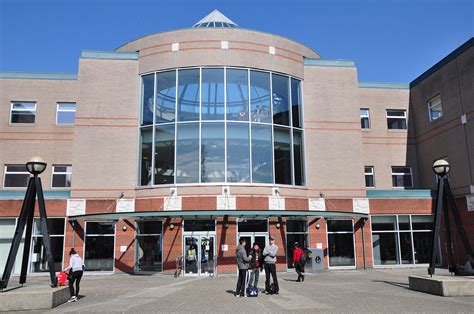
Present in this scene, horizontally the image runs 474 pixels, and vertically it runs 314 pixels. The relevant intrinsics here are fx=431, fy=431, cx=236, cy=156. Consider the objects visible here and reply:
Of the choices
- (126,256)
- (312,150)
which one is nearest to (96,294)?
(126,256)

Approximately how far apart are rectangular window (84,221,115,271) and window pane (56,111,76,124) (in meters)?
6.54

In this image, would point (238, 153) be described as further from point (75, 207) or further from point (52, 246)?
point (52, 246)

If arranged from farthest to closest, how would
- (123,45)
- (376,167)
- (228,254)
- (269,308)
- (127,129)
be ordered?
(376,167)
(123,45)
(127,129)
(228,254)
(269,308)

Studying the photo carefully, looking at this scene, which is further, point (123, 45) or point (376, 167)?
point (376, 167)

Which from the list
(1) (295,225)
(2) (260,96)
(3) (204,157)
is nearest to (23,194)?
(3) (204,157)

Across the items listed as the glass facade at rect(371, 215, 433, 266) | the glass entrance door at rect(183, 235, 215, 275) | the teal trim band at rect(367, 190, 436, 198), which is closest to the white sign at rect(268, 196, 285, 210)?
the glass entrance door at rect(183, 235, 215, 275)

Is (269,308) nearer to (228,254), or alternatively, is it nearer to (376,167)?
(228,254)

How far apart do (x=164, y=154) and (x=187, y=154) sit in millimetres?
1278

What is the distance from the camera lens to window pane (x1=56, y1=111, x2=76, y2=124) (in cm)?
2491

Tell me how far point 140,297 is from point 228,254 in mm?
8389

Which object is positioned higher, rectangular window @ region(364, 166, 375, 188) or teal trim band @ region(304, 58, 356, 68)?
teal trim band @ region(304, 58, 356, 68)

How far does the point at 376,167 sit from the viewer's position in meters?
26.8

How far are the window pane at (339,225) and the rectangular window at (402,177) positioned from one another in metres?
5.67

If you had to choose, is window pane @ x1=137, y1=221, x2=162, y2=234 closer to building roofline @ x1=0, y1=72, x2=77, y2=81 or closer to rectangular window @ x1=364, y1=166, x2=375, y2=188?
building roofline @ x1=0, y1=72, x2=77, y2=81
